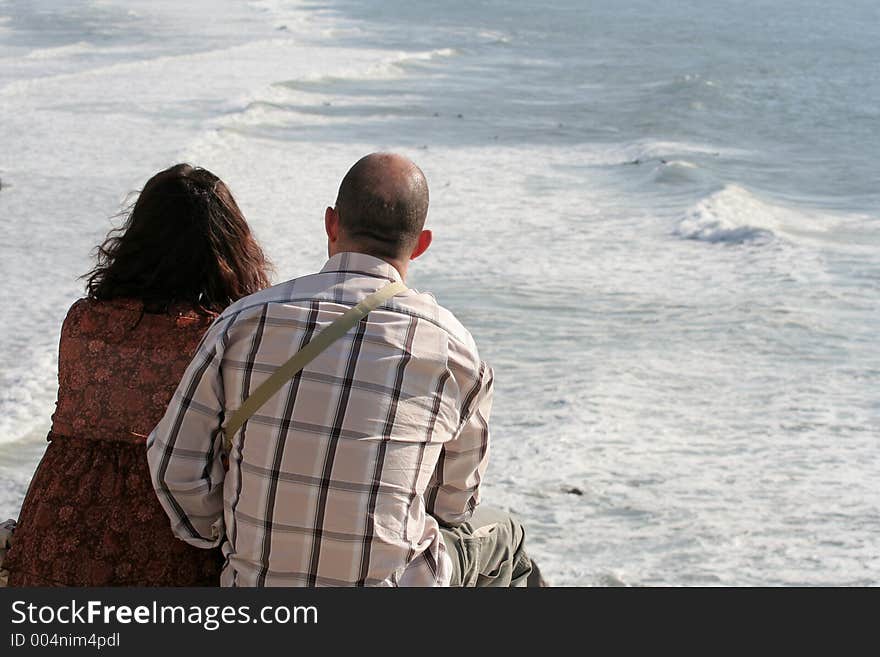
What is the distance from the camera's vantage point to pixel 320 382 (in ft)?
7.36

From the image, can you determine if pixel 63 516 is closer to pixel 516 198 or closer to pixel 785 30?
pixel 516 198

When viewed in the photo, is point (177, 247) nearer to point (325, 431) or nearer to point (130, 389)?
point (130, 389)

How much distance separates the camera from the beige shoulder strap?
2.24 m

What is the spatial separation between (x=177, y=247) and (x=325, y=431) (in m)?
0.63

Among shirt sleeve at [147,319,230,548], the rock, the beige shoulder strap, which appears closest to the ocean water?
the rock

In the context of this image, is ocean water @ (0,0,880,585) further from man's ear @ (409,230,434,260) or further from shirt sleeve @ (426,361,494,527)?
man's ear @ (409,230,434,260)

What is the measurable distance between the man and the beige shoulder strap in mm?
12

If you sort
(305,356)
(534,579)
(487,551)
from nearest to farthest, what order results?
(305,356) < (487,551) < (534,579)

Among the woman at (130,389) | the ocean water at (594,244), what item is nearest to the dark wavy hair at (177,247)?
the woman at (130,389)

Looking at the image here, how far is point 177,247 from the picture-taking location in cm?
261

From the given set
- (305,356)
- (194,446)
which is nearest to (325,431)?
(305,356)

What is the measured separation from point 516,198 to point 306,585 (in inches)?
483

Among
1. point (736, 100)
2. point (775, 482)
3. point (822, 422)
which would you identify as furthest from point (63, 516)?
point (736, 100)

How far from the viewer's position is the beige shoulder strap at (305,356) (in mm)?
2238
